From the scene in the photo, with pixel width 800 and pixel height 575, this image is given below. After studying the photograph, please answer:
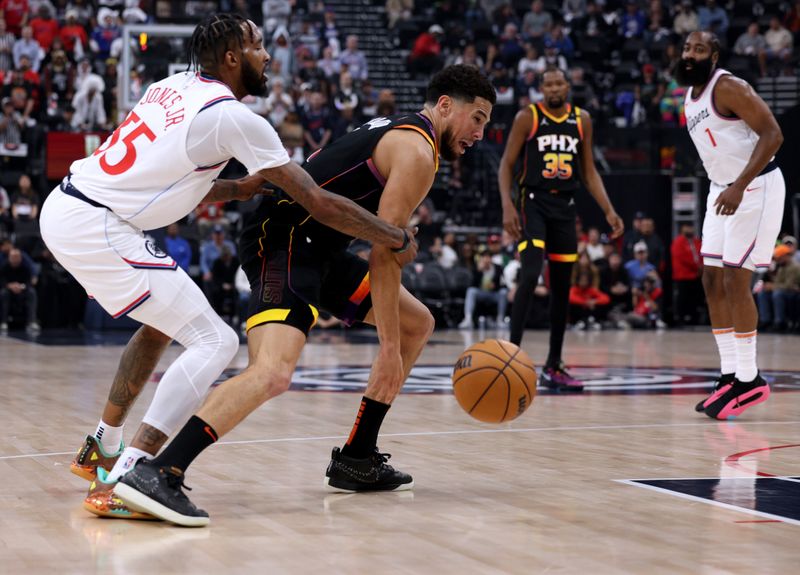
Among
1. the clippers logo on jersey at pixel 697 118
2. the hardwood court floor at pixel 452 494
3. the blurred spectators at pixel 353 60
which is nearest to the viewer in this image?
the hardwood court floor at pixel 452 494

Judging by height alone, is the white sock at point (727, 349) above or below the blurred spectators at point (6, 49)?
below

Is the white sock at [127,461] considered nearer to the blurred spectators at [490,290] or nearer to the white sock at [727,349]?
the white sock at [727,349]

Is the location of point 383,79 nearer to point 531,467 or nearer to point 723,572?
point 531,467

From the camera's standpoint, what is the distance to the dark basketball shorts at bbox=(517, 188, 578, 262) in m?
9.16

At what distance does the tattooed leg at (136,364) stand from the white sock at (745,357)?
385 centimetres

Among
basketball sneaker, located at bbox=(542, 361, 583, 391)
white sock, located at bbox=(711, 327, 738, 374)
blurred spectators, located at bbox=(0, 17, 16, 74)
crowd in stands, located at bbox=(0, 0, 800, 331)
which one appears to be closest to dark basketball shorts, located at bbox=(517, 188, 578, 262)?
basketball sneaker, located at bbox=(542, 361, 583, 391)

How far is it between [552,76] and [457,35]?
49.3 feet

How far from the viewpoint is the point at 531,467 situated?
A: 17.8ft

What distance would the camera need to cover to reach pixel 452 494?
4.78 m

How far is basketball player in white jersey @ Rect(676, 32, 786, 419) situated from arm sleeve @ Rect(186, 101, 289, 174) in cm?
382

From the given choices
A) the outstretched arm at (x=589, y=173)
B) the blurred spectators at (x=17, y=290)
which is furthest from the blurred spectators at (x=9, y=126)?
the outstretched arm at (x=589, y=173)

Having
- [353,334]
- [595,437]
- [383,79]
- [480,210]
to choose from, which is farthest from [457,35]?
[595,437]

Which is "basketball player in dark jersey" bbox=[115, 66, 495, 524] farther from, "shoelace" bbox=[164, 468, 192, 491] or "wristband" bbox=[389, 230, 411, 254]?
"shoelace" bbox=[164, 468, 192, 491]

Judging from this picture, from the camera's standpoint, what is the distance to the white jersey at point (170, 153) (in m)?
4.25
